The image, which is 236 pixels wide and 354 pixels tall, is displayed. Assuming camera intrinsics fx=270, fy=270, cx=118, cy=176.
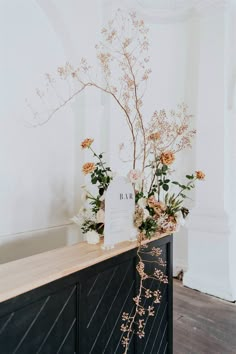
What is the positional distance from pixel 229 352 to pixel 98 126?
2001 mm

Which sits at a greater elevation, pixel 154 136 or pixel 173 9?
pixel 173 9

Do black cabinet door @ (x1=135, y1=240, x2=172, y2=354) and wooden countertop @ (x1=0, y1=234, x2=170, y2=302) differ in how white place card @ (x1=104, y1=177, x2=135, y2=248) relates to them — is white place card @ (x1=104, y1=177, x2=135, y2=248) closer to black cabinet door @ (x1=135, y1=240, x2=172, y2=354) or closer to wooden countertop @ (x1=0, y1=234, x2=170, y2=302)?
wooden countertop @ (x1=0, y1=234, x2=170, y2=302)

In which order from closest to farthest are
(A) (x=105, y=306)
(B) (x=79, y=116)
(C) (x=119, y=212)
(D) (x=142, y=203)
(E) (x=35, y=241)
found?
(A) (x=105, y=306) → (C) (x=119, y=212) → (D) (x=142, y=203) → (E) (x=35, y=241) → (B) (x=79, y=116)

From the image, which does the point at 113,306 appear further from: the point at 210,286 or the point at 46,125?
the point at 210,286

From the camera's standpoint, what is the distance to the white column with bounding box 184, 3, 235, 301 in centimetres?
291

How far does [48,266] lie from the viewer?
1.10m

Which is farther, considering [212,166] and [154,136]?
[212,166]

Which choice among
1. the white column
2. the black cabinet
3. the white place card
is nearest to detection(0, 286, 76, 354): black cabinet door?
the black cabinet

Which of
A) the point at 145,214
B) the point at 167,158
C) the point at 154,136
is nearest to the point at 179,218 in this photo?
the point at 145,214

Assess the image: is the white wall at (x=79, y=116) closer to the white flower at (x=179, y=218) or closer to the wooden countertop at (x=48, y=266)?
the wooden countertop at (x=48, y=266)

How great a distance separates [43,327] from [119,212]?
1.98 feet

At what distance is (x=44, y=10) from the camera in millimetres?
1818

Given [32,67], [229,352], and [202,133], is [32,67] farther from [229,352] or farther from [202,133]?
[229,352]

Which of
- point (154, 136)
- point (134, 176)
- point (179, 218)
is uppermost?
point (154, 136)
